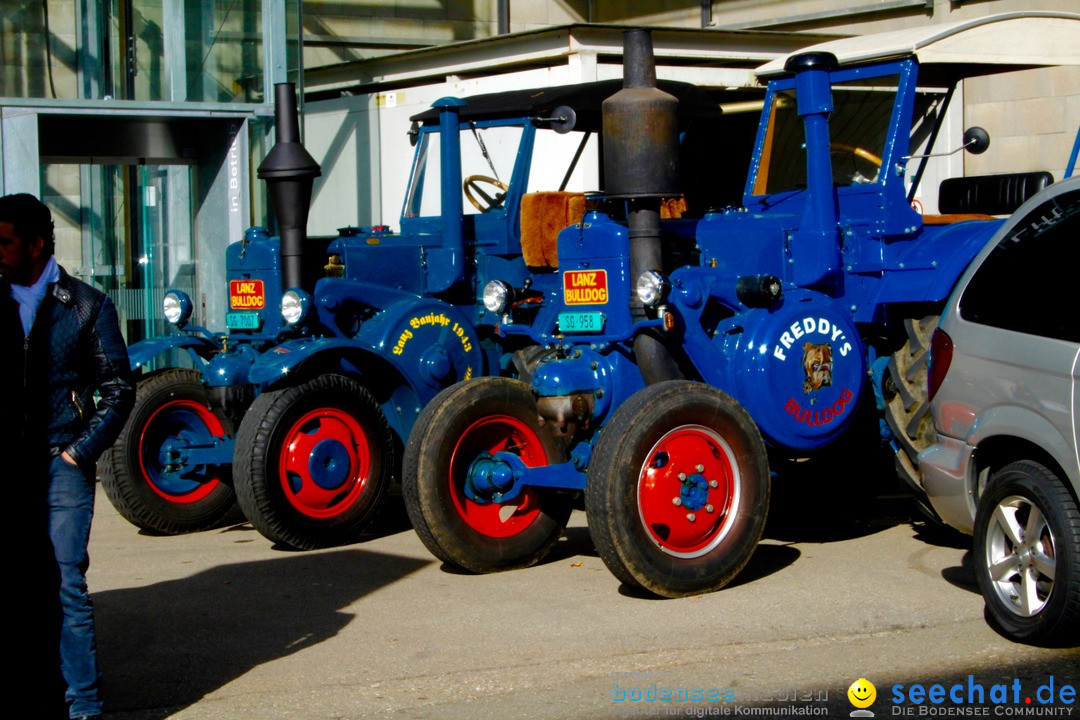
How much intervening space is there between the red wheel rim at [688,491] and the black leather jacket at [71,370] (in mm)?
2571

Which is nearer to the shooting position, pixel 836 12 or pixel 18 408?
pixel 18 408

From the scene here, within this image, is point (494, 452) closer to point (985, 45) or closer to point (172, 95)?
point (985, 45)

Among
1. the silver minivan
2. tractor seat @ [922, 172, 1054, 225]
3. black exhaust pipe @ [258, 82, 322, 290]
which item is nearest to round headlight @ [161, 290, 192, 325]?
black exhaust pipe @ [258, 82, 322, 290]

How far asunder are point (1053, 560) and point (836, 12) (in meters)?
13.8

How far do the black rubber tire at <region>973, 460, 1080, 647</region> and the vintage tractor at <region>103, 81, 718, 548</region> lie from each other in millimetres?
3757

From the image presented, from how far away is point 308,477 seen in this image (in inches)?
337

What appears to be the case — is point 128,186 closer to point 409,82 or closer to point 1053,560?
point 409,82

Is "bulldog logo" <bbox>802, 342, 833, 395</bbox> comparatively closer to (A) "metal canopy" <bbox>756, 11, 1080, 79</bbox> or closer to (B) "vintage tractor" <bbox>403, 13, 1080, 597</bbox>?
(B) "vintage tractor" <bbox>403, 13, 1080, 597</bbox>

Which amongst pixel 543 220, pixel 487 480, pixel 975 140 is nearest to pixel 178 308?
pixel 543 220

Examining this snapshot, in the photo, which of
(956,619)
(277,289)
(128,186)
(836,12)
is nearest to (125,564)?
(277,289)

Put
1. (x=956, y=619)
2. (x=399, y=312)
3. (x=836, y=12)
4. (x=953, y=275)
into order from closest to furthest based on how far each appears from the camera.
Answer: (x=956, y=619)
(x=953, y=275)
(x=399, y=312)
(x=836, y=12)

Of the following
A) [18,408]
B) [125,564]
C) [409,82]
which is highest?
[409,82]

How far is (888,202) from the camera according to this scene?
8.24 metres

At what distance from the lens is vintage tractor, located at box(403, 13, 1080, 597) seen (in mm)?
6973
